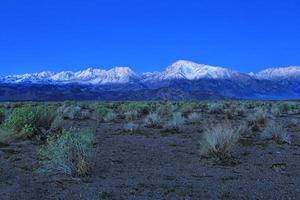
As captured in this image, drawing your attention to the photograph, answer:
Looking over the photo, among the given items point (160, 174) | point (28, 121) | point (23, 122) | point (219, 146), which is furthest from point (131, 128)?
point (160, 174)

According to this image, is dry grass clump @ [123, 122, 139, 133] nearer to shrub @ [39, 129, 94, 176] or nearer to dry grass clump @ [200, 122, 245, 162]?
dry grass clump @ [200, 122, 245, 162]

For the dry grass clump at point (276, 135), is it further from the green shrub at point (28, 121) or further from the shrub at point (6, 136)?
the shrub at point (6, 136)

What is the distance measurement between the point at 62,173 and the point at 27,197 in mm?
2483

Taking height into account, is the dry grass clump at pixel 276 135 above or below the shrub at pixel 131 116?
below

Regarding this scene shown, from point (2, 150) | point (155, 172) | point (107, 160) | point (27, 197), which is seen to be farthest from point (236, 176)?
point (2, 150)

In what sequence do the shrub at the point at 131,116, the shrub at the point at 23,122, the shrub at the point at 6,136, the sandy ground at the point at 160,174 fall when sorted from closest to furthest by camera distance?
the sandy ground at the point at 160,174 → the shrub at the point at 6,136 → the shrub at the point at 23,122 → the shrub at the point at 131,116

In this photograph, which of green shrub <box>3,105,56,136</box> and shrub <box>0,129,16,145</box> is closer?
shrub <box>0,129,16,145</box>

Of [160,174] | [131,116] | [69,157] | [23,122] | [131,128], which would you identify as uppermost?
[23,122]

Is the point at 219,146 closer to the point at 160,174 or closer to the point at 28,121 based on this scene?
the point at 160,174

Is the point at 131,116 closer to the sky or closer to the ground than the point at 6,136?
closer to the sky

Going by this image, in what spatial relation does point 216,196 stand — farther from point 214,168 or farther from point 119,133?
point 119,133

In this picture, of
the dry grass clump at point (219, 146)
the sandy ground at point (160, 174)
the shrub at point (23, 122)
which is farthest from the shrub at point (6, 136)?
the dry grass clump at point (219, 146)

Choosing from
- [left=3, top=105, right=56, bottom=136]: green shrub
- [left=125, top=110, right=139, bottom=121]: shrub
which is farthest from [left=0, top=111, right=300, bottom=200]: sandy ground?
[left=125, top=110, right=139, bottom=121]: shrub

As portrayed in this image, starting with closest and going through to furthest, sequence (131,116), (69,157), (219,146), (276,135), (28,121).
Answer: (69,157)
(219,146)
(276,135)
(28,121)
(131,116)
